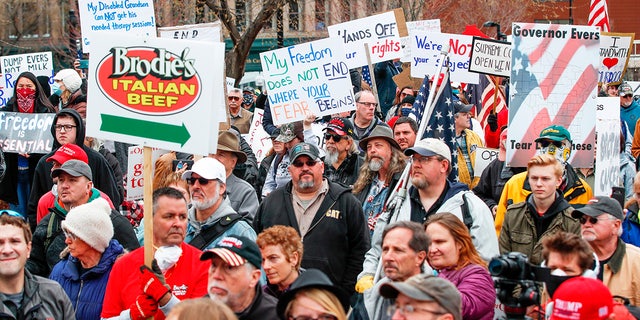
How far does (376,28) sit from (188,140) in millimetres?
9190

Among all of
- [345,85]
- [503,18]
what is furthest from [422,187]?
[503,18]

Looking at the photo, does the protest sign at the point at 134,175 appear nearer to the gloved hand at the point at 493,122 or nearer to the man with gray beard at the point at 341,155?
the man with gray beard at the point at 341,155

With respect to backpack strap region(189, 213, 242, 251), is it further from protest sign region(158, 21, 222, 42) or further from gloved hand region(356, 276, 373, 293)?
protest sign region(158, 21, 222, 42)

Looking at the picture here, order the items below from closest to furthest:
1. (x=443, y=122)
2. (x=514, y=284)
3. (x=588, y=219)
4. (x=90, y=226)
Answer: (x=514, y=284) < (x=90, y=226) < (x=588, y=219) < (x=443, y=122)

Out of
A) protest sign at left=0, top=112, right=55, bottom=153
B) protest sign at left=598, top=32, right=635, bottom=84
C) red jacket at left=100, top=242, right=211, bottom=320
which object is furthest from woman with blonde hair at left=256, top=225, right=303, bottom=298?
protest sign at left=598, top=32, right=635, bottom=84

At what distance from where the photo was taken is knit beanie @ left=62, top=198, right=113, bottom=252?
7.12m

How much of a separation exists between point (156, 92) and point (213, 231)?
4.54 ft

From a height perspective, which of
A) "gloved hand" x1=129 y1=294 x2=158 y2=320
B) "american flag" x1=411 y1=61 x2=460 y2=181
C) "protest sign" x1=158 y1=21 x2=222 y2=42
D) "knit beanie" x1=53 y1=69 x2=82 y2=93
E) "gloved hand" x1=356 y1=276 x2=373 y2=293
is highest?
"protest sign" x1=158 y1=21 x2=222 y2=42

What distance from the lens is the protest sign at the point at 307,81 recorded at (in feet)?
40.8

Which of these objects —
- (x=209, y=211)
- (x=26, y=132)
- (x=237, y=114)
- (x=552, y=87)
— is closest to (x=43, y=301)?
(x=209, y=211)

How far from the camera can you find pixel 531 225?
7957 mm

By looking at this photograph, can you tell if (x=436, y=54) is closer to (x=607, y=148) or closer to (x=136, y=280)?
(x=607, y=148)

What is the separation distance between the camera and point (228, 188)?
9.46 metres

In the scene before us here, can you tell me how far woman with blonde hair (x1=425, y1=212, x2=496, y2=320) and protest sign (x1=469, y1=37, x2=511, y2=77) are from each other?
21.2 feet
